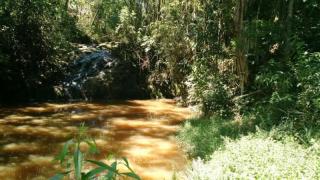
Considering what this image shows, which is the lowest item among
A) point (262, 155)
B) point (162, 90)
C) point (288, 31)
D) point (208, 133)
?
point (208, 133)

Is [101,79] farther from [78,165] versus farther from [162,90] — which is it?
[78,165]

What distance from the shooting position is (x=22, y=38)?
13.4 meters

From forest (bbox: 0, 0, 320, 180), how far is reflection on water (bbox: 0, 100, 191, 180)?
A: 29mm

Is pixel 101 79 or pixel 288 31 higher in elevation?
pixel 288 31

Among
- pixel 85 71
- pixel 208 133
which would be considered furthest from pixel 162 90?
pixel 208 133

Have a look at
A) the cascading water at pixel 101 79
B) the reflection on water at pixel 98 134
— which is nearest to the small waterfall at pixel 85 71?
the cascading water at pixel 101 79

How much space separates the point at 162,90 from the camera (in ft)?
47.5

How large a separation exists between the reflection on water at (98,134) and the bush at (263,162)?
1.42 metres

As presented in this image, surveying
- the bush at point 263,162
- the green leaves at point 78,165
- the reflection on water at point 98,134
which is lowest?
the reflection on water at point 98,134

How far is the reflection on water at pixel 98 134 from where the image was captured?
6650mm

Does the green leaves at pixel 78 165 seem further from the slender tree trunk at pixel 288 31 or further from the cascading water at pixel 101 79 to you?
the cascading water at pixel 101 79

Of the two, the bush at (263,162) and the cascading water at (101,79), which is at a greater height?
the cascading water at (101,79)

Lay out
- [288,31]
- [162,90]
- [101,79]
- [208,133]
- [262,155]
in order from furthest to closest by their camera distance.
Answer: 1. [162,90]
2. [101,79]
3. [288,31]
4. [208,133]
5. [262,155]

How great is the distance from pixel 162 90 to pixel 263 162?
393 inches
